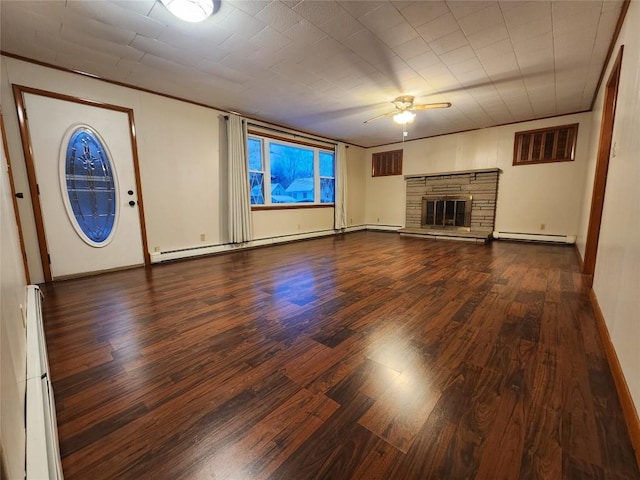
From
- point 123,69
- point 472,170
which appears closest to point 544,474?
point 123,69

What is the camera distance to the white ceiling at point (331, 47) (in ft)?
7.11

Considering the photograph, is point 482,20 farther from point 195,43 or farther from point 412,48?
point 195,43

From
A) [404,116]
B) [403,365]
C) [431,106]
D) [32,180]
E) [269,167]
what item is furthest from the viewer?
[269,167]

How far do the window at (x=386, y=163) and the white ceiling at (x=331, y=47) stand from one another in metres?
2.99

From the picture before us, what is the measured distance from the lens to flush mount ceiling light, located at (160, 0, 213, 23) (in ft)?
6.53

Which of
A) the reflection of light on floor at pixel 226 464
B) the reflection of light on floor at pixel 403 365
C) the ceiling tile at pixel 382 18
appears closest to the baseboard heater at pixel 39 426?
the reflection of light on floor at pixel 226 464

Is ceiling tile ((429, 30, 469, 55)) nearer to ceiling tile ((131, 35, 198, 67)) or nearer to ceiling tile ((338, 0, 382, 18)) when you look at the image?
ceiling tile ((338, 0, 382, 18))

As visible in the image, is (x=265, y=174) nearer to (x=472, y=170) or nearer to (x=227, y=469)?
(x=472, y=170)

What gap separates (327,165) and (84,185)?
190 inches

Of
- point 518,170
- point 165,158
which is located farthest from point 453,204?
point 165,158

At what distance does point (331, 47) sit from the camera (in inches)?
105

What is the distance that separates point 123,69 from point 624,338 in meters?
4.79

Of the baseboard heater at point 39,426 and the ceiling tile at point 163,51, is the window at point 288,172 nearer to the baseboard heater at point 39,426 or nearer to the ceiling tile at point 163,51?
the ceiling tile at point 163,51

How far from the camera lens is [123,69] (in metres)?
3.12
